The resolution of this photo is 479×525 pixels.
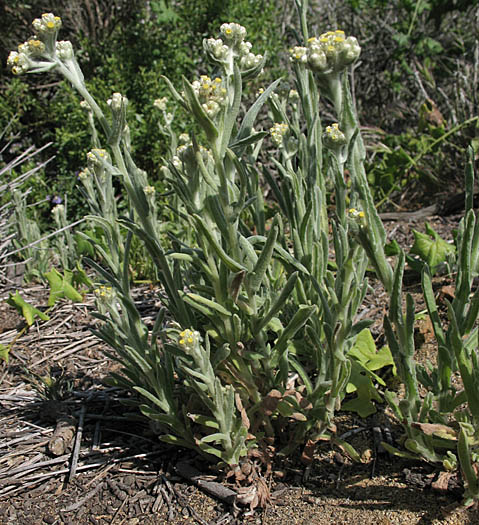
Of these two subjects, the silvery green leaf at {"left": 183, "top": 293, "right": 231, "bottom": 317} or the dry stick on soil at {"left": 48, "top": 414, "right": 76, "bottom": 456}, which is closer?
the silvery green leaf at {"left": 183, "top": 293, "right": 231, "bottom": 317}

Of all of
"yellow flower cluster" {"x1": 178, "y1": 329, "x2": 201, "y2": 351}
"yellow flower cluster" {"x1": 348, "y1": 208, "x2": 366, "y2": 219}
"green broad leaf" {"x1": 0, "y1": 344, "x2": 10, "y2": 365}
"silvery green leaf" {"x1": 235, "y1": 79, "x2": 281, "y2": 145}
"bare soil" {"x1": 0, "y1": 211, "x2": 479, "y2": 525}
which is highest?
"silvery green leaf" {"x1": 235, "y1": 79, "x2": 281, "y2": 145}

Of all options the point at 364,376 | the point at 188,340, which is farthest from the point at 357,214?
the point at 364,376

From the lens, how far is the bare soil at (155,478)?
1.46m

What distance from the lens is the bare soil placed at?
146cm

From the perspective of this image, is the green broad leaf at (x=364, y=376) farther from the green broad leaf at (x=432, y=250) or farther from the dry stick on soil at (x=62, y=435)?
the dry stick on soil at (x=62, y=435)

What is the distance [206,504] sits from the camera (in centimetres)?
153

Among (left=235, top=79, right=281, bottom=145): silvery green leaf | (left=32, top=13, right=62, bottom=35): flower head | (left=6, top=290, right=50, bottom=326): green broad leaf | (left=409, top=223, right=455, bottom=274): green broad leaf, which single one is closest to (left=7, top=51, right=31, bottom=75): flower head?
(left=32, top=13, right=62, bottom=35): flower head

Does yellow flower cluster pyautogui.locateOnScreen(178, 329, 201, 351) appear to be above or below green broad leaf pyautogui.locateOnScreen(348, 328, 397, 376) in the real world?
above

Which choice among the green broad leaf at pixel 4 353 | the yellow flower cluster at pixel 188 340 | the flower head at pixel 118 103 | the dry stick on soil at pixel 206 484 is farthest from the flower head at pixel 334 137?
the green broad leaf at pixel 4 353

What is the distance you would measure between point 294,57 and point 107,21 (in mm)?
3880

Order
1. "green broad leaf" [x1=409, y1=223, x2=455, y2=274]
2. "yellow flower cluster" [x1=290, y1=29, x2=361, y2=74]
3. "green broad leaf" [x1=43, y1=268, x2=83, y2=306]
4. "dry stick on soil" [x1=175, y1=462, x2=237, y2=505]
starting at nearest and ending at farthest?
"yellow flower cluster" [x1=290, y1=29, x2=361, y2=74] < "dry stick on soil" [x1=175, y1=462, x2=237, y2=505] < "green broad leaf" [x1=409, y1=223, x2=455, y2=274] < "green broad leaf" [x1=43, y1=268, x2=83, y2=306]

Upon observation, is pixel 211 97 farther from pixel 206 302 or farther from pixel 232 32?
pixel 206 302

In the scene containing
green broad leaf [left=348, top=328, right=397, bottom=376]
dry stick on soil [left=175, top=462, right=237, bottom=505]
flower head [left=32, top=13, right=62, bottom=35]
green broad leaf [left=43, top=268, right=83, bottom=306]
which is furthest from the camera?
green broad leaf [left=43, top=268, right=83, bottom=306]

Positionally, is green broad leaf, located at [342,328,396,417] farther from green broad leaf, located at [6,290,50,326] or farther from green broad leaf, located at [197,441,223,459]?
green broad leaf, located at [6,290,50,326]
